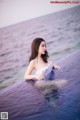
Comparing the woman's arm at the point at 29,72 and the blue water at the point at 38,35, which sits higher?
the blue water at the point at 38,35

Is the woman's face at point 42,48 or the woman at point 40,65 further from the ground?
the woman's face at point 42,48

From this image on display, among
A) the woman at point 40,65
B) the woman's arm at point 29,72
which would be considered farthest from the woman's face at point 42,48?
the woman's arm at point 29,72

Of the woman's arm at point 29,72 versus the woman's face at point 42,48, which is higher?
the woman's face at point 42,48

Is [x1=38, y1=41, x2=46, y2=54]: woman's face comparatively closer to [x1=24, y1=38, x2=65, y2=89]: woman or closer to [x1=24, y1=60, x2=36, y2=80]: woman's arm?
[x1=24, y1=38, x2=65, y2=89]: woman

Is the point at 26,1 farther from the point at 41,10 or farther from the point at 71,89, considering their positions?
the point at 71,89

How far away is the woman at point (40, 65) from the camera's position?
1852mm

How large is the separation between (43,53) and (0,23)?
46 centimetres

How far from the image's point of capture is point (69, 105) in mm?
1781

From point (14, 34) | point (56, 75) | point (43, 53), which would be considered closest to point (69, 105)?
point (56, 75)

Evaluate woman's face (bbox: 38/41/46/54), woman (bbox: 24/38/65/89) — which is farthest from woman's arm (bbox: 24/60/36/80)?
woman's face (bbox: 38/41/46/54)

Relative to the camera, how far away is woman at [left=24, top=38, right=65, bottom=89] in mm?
1852

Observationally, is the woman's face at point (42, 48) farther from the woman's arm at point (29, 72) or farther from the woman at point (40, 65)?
the woman's arm at point (29, 72)

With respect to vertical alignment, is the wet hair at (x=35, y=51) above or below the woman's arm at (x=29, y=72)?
above

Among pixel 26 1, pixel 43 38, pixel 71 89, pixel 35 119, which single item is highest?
pixel 26 1
